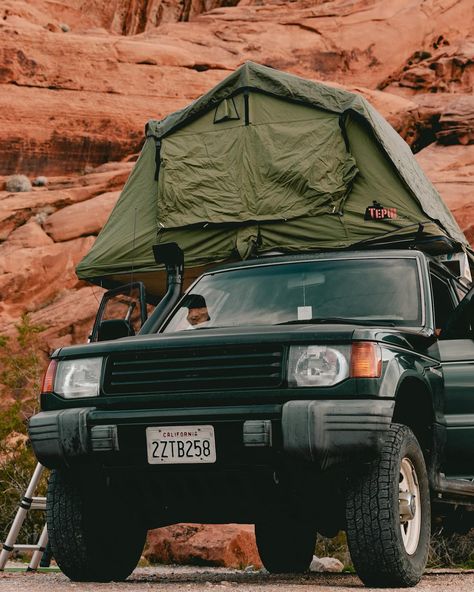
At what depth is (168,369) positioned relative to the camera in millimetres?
5535

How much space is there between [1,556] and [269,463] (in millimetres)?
3270

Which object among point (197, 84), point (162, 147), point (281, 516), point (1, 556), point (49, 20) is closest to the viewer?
point (281, 516)

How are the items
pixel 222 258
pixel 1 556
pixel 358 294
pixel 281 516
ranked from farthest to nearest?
1. pixel 222 258
2. pixel 1 556
3. pixel 358 294
4. pixel 281 516

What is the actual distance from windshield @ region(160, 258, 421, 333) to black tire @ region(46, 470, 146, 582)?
1297 mm

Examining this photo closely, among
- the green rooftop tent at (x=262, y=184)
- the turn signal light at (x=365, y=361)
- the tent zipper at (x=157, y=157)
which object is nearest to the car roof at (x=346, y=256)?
the turn signal light at (x=365, y=361)

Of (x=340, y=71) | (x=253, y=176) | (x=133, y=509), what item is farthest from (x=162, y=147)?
(x=340, y=71)

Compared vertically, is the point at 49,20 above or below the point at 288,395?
above

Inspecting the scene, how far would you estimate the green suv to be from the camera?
204 inches

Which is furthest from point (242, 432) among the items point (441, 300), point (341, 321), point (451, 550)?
point (451, 550)

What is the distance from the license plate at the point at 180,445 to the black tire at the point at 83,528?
1.93 feet

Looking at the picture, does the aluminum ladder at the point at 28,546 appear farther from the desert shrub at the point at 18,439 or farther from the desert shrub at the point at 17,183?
the desert shrub at the point at 17,183

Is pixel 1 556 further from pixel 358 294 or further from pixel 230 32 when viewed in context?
pixel 230 32

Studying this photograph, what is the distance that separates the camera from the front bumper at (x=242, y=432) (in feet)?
16.6

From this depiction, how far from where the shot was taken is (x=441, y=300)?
7.18m
